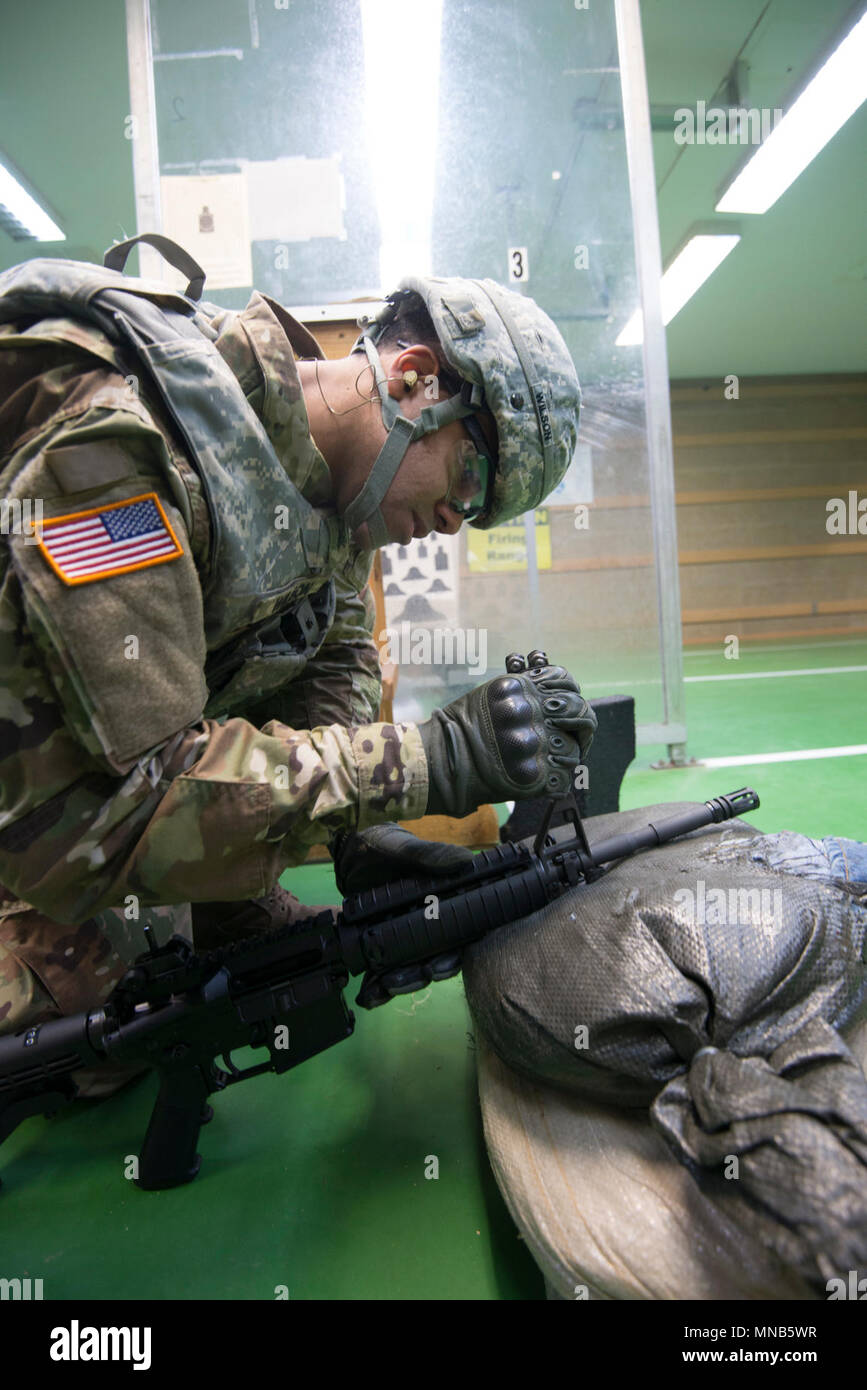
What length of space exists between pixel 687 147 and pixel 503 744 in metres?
6.06

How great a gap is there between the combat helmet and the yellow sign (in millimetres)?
2456

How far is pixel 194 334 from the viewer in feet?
4.29

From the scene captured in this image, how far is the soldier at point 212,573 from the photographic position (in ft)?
3.48

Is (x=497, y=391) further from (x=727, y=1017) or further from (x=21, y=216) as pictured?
(x=21, y=216)

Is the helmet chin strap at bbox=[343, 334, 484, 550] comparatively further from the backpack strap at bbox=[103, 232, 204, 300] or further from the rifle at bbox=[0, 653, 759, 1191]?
the rifle at bbox=[0, 653, 759, 1191]

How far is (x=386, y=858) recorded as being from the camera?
60.9 inches

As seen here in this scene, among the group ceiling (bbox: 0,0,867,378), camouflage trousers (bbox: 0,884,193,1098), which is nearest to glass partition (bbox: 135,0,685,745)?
ceiling (bbox: 0,0,867,378)

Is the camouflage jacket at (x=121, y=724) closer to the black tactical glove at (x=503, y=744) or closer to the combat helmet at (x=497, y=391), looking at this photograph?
the black tactical glove at (x=503, y=744)

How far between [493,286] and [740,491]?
9.90 metres

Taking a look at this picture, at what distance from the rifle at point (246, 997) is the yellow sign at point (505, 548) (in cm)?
281

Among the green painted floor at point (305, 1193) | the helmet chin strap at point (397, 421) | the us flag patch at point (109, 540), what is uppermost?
the helmet chin strap at point (397, 421)

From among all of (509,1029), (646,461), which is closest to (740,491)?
(646,461)

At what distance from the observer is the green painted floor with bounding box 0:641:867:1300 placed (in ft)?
3.80

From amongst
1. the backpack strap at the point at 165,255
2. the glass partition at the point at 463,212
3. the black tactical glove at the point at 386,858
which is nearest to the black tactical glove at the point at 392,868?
the black tactical glove at the point at 386,858
